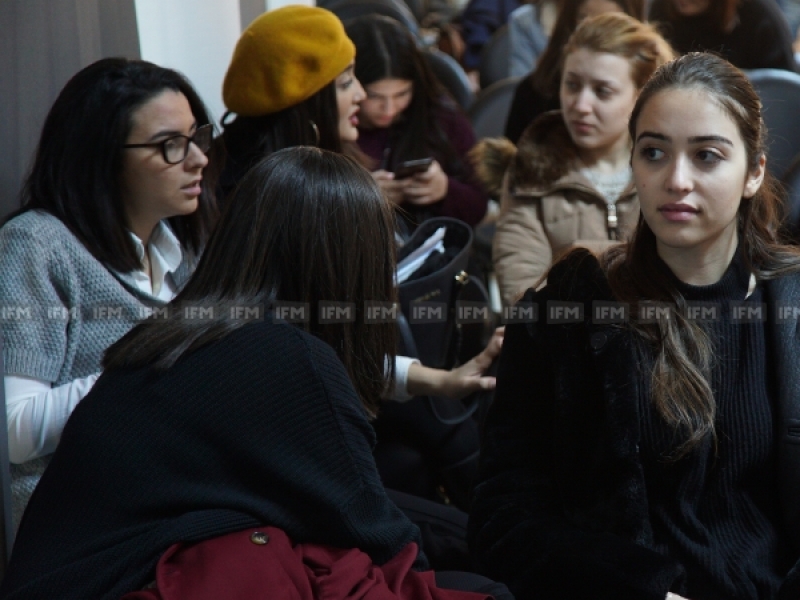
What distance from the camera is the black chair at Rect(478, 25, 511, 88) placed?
3714 millimetres

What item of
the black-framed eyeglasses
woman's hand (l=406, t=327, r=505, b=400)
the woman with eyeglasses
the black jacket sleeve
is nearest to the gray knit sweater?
the woman with eyeglasses

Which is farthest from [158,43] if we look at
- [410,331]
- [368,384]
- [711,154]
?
[711,154]

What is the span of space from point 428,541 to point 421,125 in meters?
1.36

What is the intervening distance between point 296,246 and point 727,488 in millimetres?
714

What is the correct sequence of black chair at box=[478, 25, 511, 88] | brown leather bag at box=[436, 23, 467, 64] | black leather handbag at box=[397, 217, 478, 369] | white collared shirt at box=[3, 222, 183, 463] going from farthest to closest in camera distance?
brown leather bag at box=[436, 23, 467, 64]
black chair at box=[478, 25, 511, 88]
black leather handbag at box=[397, 217, 478, 369]
white collared shirt at box=[3, 222, 183, 463]

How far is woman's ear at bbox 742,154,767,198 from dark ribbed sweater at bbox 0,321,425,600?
69 centimetres

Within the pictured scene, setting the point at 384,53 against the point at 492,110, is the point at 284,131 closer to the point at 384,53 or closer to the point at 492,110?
the point at 384,53

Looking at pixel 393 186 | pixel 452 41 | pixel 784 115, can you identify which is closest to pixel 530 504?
pixel 393 186

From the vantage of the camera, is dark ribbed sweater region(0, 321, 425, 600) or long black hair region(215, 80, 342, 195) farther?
long black hair region(215, 80, 342, 195)

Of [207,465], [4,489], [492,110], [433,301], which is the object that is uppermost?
[492,110]

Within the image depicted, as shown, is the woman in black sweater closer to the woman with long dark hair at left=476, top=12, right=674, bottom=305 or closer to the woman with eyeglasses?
the woman with eyeglasses

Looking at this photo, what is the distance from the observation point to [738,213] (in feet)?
4.83

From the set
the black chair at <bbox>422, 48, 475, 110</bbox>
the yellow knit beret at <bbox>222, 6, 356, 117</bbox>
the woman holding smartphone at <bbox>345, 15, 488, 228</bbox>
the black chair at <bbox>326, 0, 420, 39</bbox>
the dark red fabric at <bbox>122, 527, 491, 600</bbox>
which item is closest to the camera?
the dark red fabric at <bbox>122, 527, 491, 600</bbox>

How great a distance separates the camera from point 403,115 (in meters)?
2.72
